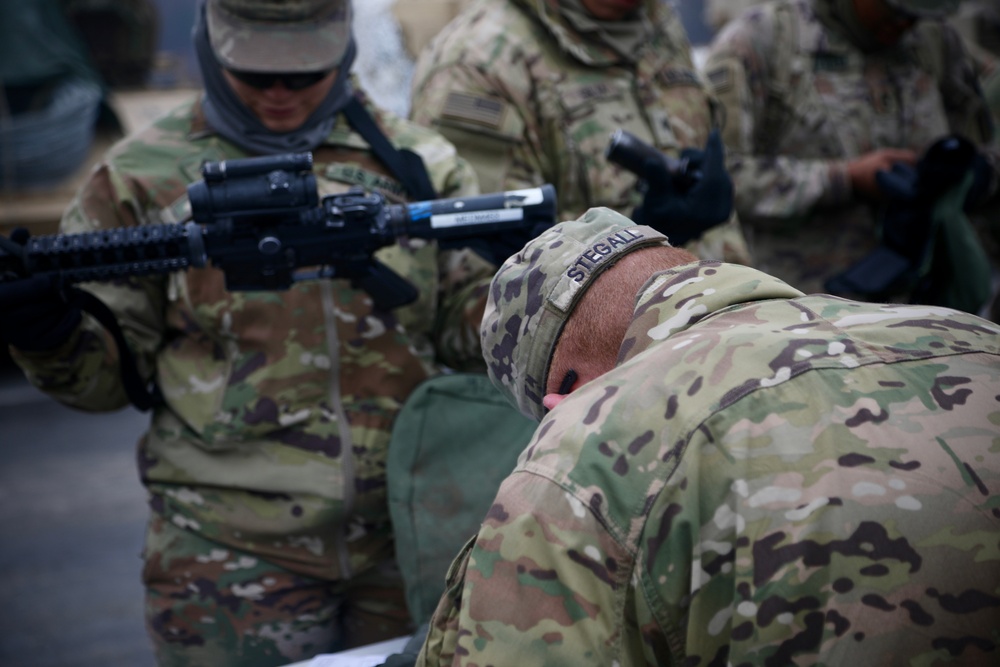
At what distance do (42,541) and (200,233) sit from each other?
3.10 m

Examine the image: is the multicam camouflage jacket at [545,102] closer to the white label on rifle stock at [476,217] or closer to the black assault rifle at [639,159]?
the black assault rifle at [639,159]

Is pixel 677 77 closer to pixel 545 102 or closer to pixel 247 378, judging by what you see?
pixel 545 102

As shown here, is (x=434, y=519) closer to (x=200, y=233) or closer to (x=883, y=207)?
(x=200, y=233)

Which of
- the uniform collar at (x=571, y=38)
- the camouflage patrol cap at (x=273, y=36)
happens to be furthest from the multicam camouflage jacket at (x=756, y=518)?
the uniform collar at (x=571, y=38)

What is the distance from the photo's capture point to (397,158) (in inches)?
86.8

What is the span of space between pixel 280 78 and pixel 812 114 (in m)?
1.90

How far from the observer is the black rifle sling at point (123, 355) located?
2008 millimetres

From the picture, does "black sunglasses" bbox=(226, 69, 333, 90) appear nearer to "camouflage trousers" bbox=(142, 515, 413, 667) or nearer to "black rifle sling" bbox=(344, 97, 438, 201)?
"black rifle sling" bbox=(344, 97, 438, 201)

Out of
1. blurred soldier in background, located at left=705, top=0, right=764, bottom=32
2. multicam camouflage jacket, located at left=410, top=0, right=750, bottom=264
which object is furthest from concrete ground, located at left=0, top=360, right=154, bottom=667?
Answer: blurred soldier in background, located at left=705, top=0, right=764, bottom=32

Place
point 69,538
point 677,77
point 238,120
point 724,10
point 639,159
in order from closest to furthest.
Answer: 1. point 238,120
2. point 639,159
3. point 677,77
4. point 69,538
5. point 724,10

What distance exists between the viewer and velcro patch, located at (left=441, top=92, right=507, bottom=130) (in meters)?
2.55

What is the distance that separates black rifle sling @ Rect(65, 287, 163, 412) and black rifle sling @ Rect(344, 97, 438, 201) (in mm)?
647

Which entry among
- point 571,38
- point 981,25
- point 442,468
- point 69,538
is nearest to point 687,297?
point 442,468

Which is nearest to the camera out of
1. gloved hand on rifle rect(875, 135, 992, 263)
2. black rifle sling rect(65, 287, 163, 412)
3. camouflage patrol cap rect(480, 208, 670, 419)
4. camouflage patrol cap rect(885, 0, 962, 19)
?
camouflage patrol cap rect(480, 208, 670, 419)
